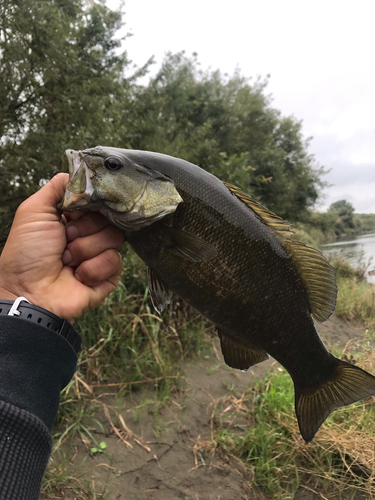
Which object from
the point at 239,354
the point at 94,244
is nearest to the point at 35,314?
the point at 94,244

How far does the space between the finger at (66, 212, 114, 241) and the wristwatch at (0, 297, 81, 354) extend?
450 mm

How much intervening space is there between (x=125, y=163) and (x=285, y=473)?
326 centimetres

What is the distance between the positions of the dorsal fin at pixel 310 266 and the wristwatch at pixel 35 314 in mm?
1077

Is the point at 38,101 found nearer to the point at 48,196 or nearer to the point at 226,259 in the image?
the point at 48,196

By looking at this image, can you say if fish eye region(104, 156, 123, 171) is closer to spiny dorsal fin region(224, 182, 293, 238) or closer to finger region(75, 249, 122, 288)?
finger region(75, 249, 122, 288)

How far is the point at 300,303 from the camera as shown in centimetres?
178

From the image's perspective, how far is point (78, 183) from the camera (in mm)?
1521

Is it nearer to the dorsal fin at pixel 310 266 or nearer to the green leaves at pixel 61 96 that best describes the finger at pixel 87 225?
the dorsal fin at pixel 310 266

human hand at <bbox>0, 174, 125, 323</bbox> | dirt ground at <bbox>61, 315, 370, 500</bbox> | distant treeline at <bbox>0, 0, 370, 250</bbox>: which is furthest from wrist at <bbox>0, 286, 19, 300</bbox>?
distant treeline at <bbox>0, 0, 370, 250</bbox>

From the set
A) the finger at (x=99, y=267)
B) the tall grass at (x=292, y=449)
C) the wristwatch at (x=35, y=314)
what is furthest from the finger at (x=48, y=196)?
the tall grass at (x=292, y=449)

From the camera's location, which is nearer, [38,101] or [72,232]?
[72,232]

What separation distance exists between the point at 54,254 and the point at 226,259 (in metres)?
0.92

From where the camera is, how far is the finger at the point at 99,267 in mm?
1757

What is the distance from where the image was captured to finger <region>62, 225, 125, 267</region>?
68.4 inches
